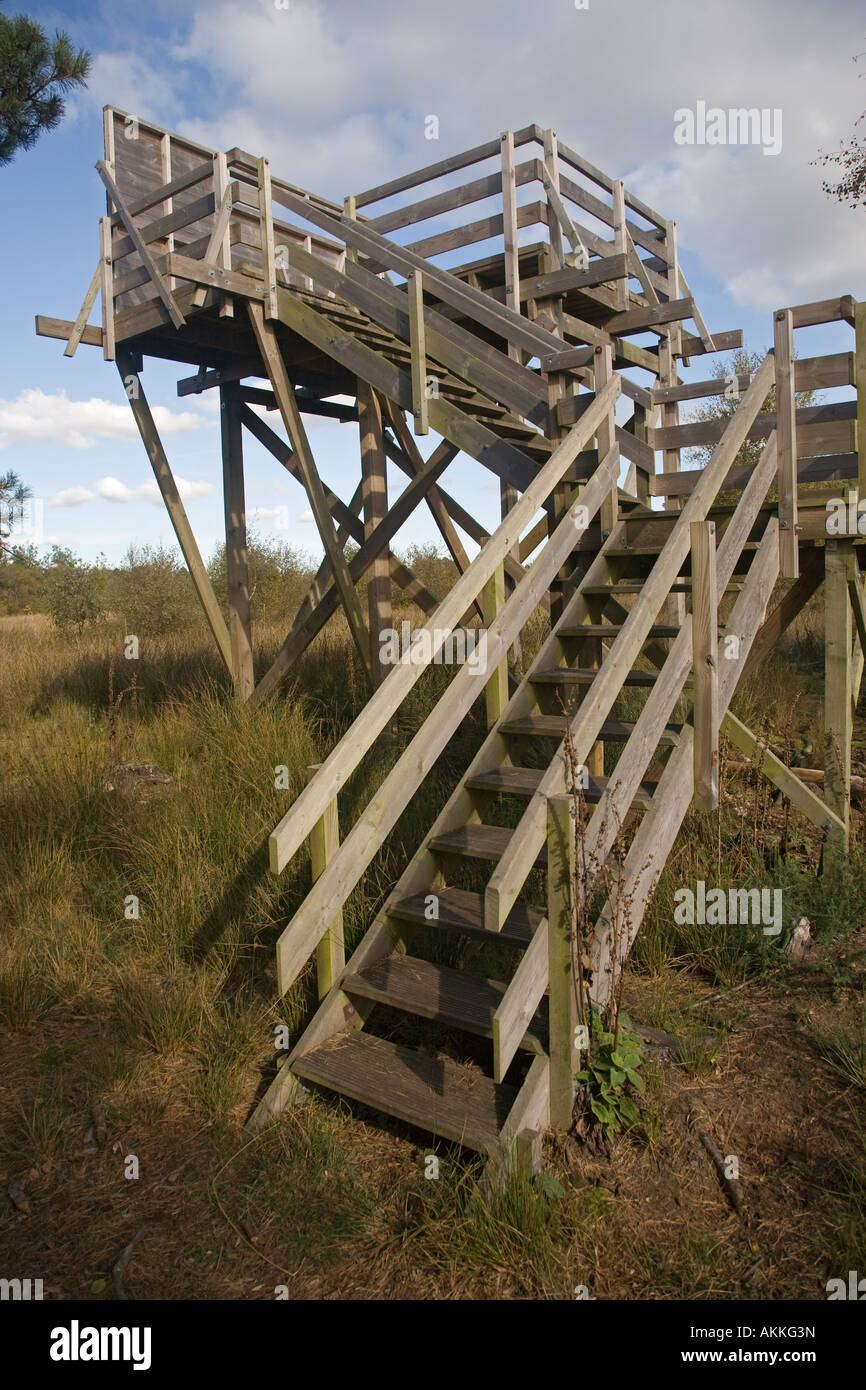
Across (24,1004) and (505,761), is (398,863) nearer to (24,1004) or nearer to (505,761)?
(505,761)

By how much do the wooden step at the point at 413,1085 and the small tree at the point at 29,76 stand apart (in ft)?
24.4

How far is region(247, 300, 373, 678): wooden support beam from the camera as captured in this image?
751 cm

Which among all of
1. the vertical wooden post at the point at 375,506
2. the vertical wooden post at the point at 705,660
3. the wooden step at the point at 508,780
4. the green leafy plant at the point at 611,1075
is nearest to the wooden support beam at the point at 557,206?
the vertical wooden post at the point at 375,506

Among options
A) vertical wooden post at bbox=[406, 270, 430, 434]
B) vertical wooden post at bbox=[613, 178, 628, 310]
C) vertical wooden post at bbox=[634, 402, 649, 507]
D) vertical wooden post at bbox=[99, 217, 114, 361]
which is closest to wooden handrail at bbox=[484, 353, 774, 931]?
vertical wooden post at bbox=[634, 402, 649, 507]

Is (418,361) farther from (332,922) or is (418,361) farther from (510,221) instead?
(332,922)

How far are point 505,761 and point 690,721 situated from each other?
96 cm

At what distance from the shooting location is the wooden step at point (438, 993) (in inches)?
149

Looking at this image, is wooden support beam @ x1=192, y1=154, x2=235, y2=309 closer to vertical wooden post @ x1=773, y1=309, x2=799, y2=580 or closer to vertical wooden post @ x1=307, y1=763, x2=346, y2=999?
vertical wooden post @ x1=773, y1=309, x2=799, y2=580

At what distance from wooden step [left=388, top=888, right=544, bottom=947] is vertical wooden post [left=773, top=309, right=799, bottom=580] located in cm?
285

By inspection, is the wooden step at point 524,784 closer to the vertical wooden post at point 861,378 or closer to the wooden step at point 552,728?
→ the wooden step at point 552,728

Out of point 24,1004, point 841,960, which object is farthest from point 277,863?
point 841,960

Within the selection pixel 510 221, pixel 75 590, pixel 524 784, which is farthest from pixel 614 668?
pixel 75 590

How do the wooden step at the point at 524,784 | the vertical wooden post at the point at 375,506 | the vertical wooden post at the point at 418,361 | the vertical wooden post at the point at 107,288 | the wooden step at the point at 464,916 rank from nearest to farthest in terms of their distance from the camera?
the wooden step at the point at 464,916, the wooden step at the point at 524,784, the vertical wooden post at the point at 418,361, the vertical wooden post at the point at 375,506, the vertical wooden post at the point at 107,288

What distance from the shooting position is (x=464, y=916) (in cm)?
420
